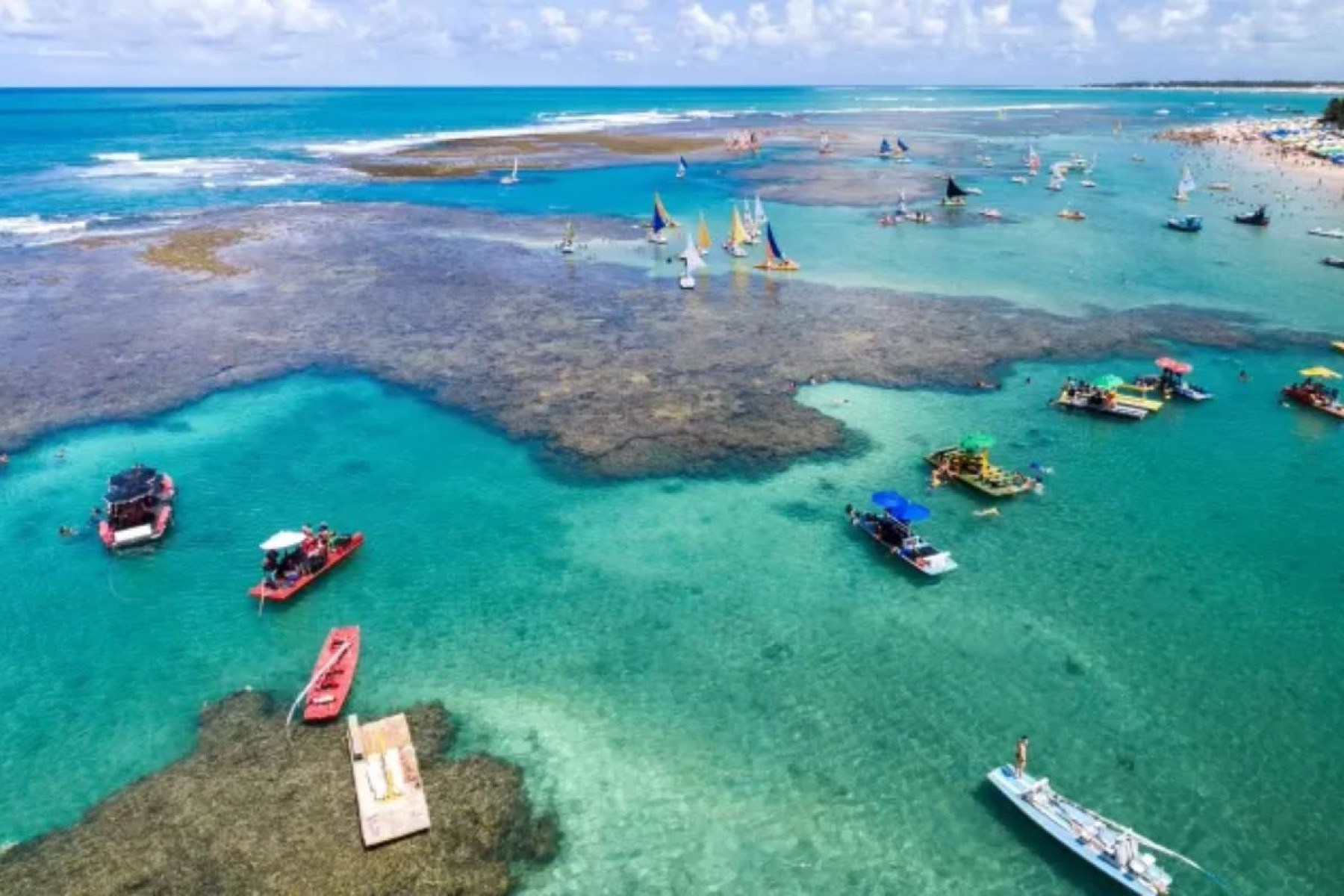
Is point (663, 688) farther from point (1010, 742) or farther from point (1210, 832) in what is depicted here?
point (1210, 832)

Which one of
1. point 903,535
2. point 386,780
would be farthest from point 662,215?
point 386,780

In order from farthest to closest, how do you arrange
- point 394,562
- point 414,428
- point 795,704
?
point 414,428 → point 394,562 → point 795,704

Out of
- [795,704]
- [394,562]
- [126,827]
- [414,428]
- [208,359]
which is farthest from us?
[208,359]

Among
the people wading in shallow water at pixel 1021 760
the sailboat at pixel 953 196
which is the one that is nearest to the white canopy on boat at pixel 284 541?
the people wading in shallow water at pixel 1021 760

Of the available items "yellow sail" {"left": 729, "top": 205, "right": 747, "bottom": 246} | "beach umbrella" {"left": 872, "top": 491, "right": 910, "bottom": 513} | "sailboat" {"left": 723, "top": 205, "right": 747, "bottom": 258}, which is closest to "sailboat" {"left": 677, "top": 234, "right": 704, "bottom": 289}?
"sailboat" {"left": 723, "top": 205, "right": 747, "bottom": 258}

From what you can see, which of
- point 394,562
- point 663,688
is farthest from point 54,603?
point 663,688

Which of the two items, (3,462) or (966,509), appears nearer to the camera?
(966,509)
